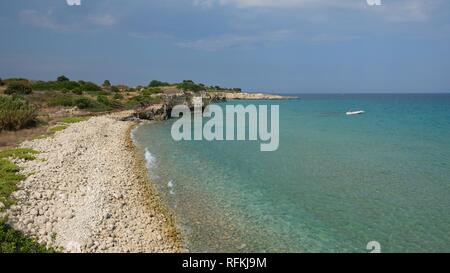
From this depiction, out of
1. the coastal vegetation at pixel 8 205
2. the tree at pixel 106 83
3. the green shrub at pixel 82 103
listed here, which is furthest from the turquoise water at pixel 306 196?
the tree at pixel 106 83

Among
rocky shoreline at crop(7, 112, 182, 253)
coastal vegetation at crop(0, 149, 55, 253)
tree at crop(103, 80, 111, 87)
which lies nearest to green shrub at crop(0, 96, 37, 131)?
rocky shoreline at crop(7, 112, 182, 253)

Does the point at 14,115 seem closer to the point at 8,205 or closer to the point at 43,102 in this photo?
the point at 8,205

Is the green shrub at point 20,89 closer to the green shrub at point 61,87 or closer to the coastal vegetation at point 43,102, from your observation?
the coastal vegetation at point 43,102

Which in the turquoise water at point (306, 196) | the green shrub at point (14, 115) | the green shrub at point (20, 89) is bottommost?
the turquoise water at point (306, 196)

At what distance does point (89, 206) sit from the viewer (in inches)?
522

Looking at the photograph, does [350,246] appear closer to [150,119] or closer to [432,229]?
[432,229]

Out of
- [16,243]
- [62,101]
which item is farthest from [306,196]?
[62,101]

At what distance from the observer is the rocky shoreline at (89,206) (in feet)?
35.6

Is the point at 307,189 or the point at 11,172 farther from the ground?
the point at 11,172

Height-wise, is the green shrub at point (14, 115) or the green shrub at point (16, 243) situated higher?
the green shrub at point (14, 115)

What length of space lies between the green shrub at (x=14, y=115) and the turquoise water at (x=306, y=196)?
1013cm
